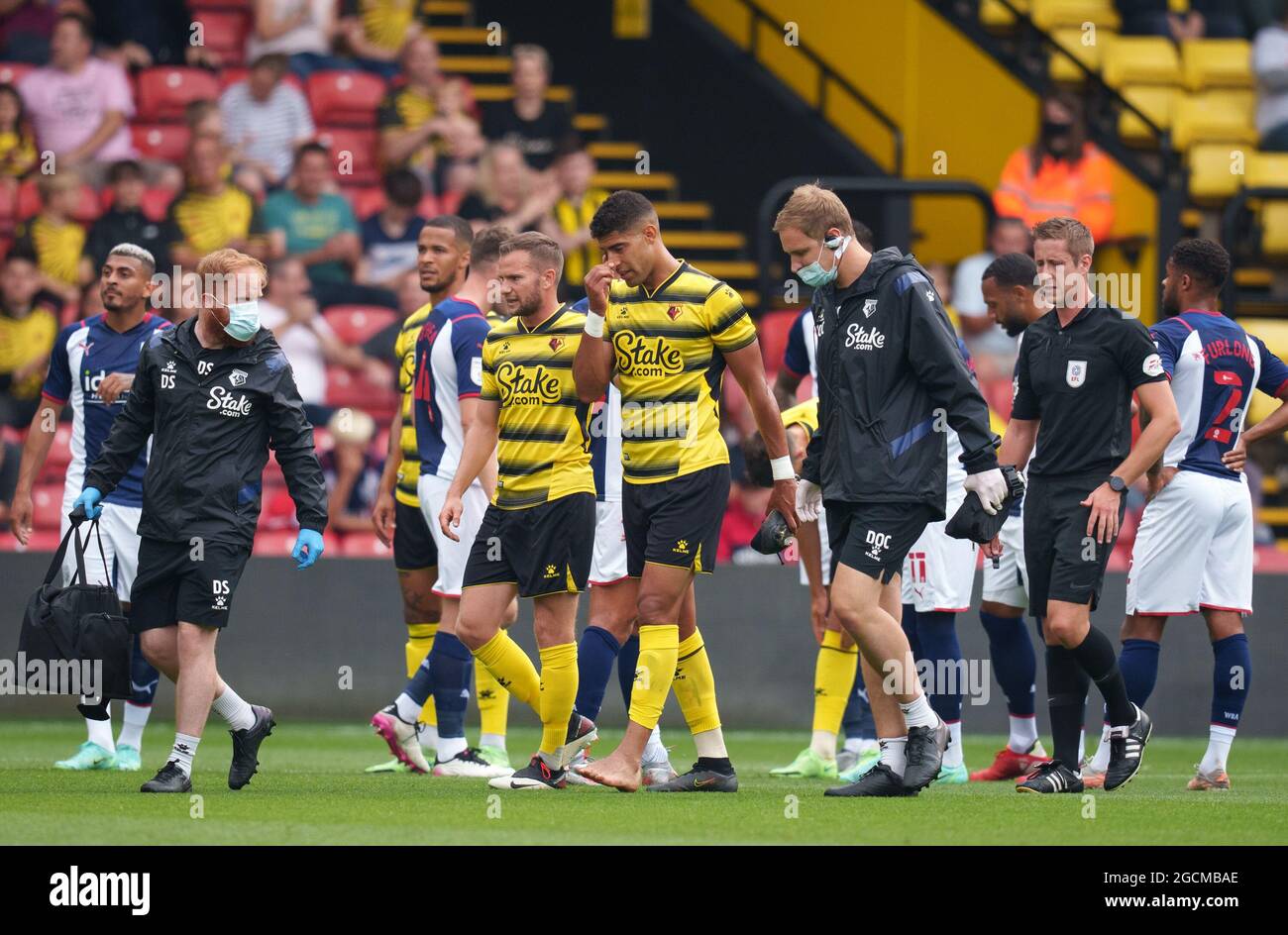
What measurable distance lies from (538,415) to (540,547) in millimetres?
579

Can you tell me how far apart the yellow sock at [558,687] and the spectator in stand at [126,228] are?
25.6ft

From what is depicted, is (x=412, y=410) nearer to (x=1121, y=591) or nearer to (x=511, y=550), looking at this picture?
(x=511, y=550)

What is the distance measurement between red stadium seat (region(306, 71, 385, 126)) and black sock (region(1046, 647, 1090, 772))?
9871 mm

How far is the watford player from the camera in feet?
28.0

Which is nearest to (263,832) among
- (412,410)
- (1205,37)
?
(412,410)

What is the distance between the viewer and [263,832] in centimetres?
715

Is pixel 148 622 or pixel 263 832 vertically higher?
pixel 148 622

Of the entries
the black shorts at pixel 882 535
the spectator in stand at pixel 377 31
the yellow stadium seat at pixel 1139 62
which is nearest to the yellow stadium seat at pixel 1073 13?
the yellow stadium seat at pixel 1139 62

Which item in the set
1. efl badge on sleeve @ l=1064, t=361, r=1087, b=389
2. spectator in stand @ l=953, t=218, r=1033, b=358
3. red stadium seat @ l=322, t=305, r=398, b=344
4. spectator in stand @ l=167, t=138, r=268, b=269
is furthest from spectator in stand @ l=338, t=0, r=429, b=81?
efl badge on sleeve @ l=1064, t=361, r=1087, b=389

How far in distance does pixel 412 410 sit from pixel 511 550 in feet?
6.55

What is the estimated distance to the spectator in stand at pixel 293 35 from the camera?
1742cm

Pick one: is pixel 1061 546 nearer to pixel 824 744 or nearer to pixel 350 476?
pixel 824 744

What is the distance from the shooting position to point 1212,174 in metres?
18.2

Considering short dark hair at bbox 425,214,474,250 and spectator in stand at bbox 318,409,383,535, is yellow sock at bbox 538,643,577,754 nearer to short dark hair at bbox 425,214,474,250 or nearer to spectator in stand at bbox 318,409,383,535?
short dark hair at bbox 425,214,474,250
